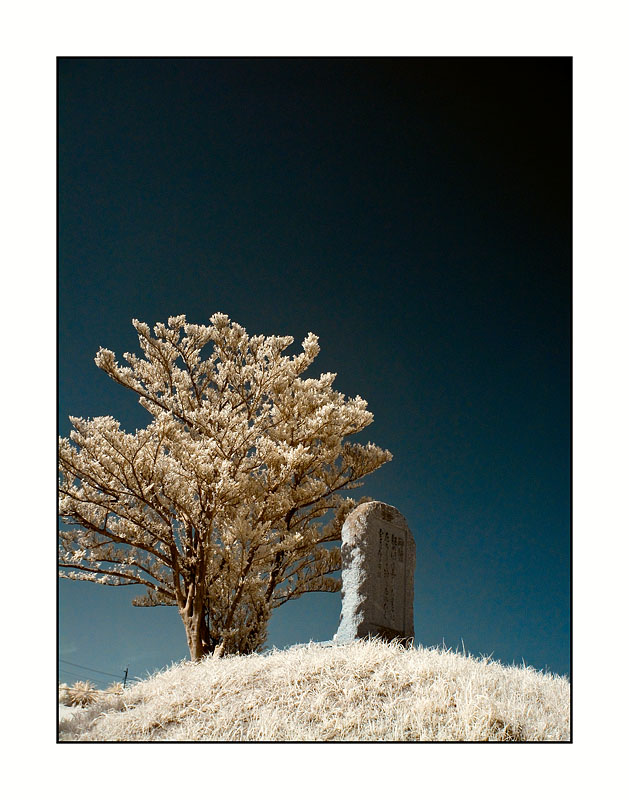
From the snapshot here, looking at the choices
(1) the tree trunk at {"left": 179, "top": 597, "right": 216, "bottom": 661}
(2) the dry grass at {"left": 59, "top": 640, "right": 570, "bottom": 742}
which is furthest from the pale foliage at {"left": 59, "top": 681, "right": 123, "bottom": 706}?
(1) the tree trunk at {"left": 179, "top": 597, "right": 216, "bottom": 661}

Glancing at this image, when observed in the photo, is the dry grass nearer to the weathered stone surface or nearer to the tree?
the weathered stone surface

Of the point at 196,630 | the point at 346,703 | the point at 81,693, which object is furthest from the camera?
the point at 196,630

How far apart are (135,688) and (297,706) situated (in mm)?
1842

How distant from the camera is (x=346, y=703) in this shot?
Result: 503 centimetres

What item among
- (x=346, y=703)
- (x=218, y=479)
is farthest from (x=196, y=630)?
(x=346, y=703)

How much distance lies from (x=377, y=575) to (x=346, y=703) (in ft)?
6.01

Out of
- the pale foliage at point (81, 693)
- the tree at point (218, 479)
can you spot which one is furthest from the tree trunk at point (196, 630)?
the pale foliage at point (81, 693)

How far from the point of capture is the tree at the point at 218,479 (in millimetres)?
7863

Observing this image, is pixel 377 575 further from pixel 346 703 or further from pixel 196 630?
pixel 196 630

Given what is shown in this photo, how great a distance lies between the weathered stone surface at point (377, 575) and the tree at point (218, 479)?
141 cm

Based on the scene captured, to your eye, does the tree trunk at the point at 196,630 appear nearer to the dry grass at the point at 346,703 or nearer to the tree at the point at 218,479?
the tree at the point at 218,479

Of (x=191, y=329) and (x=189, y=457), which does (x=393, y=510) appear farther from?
(x=191, y=329)

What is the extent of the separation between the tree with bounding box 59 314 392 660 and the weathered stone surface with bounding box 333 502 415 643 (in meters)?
1.41
